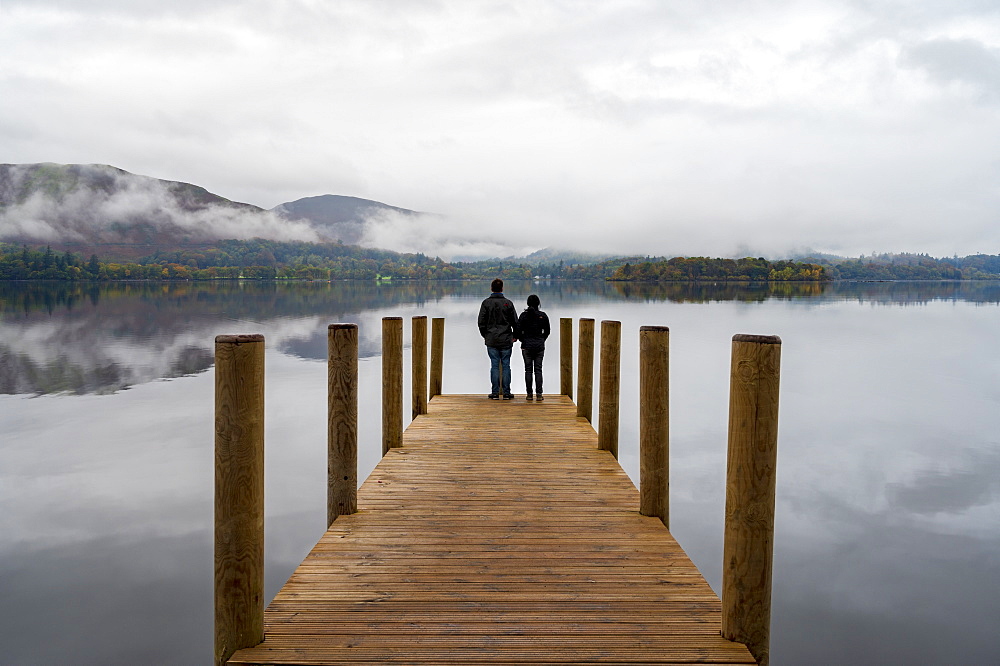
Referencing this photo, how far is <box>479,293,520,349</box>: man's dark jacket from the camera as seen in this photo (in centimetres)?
1102

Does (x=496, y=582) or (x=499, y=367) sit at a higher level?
(x=499, y=367)

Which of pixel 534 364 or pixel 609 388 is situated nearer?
pixel 609 388

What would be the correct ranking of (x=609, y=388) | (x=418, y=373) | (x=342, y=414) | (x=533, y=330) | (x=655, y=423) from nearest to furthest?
(x=342, y=414) < (x=655, y=423) < (x=609, y=388) < (x=418, y=373) < (x=533, y=330)

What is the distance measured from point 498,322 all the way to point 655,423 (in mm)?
6145

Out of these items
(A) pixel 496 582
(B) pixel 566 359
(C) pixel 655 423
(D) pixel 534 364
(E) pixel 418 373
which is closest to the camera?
(A) pixel 496 582

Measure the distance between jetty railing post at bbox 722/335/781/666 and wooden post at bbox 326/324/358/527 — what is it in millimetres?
3037

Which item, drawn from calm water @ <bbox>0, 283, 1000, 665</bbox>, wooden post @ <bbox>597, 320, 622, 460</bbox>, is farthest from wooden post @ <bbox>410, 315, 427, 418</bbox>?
wooden post @ <bbox>597, 320, 622, 460</bbox>

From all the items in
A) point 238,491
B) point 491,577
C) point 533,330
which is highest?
point 533,330

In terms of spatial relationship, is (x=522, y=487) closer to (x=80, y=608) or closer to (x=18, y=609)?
(x=80, y=608)

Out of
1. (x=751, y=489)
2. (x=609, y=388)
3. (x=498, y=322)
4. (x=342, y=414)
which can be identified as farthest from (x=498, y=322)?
(x=751, y=489)

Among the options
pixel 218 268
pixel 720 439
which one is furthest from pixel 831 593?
pixel 218 268

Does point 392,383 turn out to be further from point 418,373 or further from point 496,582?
point 496,582

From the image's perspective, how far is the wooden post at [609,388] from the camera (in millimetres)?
7566

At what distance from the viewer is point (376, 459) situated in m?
12.6
